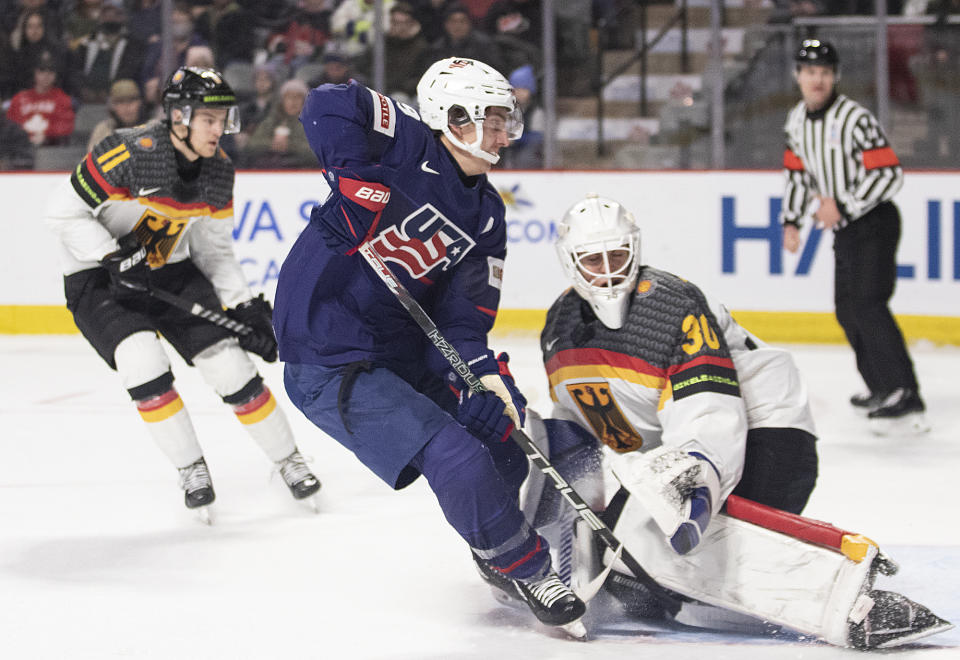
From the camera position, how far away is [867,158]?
4535 millimetres

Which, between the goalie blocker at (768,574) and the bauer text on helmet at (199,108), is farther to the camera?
the bauer text on helmet at (199,108)

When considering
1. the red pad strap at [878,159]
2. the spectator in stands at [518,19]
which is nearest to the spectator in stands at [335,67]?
the spectator in stands at [518,19]

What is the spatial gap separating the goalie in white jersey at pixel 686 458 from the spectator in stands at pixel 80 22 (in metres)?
4.67

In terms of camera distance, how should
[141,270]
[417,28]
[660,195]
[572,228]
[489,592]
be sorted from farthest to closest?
[417,28] < [660,195] < [141,270] < [489,592] < [572,228]

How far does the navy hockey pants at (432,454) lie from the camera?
7.71 ft

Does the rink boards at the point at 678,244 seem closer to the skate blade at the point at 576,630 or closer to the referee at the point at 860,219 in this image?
the referee at the point at 860,219

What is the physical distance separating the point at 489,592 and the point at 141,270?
133 centimetres

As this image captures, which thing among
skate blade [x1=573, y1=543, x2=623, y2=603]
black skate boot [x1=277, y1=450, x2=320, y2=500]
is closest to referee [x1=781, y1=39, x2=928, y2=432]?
black skate boot [x1=277, y1=450, x2=320, y2=500]

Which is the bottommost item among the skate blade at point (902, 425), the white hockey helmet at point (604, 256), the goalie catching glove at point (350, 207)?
the skate blade at point (902, 425)

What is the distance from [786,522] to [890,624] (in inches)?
9.7

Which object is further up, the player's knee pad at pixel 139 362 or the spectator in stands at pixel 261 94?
the spectator in stands at pixel 261 94

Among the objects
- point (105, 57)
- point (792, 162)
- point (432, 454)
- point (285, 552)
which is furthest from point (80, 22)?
point (432, 454)

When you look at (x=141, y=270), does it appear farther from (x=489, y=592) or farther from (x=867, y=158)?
(x=867, y=158)

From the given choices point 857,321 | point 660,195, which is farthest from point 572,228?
point 660,195
